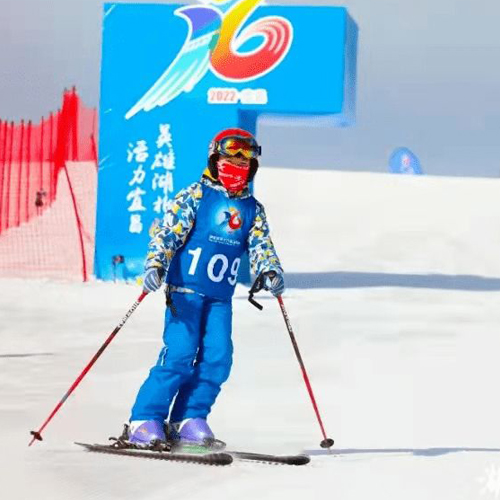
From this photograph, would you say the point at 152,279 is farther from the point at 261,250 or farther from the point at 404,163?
the point at 404,163

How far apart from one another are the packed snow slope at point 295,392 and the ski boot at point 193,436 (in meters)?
0.33

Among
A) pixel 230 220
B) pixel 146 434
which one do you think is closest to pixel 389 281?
pixel 230 220

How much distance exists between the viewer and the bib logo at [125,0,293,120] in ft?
72.3

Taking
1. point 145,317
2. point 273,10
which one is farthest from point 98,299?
point 273,10

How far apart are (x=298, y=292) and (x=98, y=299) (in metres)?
4.26

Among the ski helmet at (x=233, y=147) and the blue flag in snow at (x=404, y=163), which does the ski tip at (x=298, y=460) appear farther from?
the blue flag in snow at (x=404, y=163)

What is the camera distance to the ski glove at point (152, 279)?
608 centimetres

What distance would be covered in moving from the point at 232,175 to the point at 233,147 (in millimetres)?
136

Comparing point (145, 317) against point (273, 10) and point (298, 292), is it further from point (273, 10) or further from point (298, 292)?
point (273, 10)

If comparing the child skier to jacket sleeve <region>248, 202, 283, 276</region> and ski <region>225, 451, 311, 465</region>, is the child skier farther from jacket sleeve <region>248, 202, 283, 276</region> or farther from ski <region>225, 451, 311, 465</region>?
ski <region>225, 451, 311, 465</region>

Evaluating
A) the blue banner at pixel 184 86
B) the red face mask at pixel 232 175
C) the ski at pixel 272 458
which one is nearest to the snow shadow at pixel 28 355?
the red face mask at pixel 232 175

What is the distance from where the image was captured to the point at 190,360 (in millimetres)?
6312

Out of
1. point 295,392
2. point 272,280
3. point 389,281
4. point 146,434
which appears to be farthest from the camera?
point 389,281

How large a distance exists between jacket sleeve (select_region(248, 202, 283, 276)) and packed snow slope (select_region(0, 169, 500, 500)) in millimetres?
933
